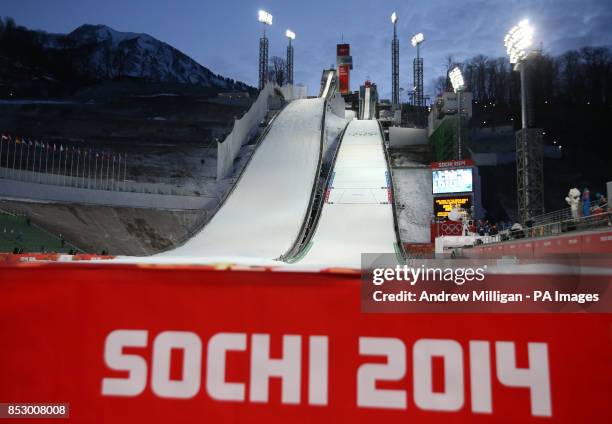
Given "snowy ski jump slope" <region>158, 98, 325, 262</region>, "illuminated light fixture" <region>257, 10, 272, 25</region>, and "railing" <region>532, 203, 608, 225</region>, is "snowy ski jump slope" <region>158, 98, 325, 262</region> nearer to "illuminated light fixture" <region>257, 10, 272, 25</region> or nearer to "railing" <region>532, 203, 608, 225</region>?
"railing" <region>532, 203, 608, 225</region>

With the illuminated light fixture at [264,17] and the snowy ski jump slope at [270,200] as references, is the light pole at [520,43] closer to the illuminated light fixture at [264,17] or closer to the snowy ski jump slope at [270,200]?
the snowy ski jump slope at [270,200]

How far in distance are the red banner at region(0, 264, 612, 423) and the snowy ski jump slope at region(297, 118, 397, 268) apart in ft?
31.3

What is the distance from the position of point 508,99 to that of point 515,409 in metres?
75.5

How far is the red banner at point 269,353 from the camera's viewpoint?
1.85 m

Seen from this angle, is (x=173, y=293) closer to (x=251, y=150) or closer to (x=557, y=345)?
(x=557, y=345)

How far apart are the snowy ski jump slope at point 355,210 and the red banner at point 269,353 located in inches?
376

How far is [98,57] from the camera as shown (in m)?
113

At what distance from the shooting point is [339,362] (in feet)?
6.42

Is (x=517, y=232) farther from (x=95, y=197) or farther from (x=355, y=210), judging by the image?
(x=95, y=197)

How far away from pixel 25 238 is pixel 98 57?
111 m

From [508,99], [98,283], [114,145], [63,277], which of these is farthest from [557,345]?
[508,99]

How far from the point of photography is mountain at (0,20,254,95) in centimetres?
8731

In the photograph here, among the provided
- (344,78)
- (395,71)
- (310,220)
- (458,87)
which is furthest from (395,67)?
(310,220)

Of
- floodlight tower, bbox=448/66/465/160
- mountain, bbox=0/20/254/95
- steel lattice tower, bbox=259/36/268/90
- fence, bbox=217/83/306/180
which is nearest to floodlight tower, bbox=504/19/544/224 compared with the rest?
floodlight tower, bbox=448/66/465/160
